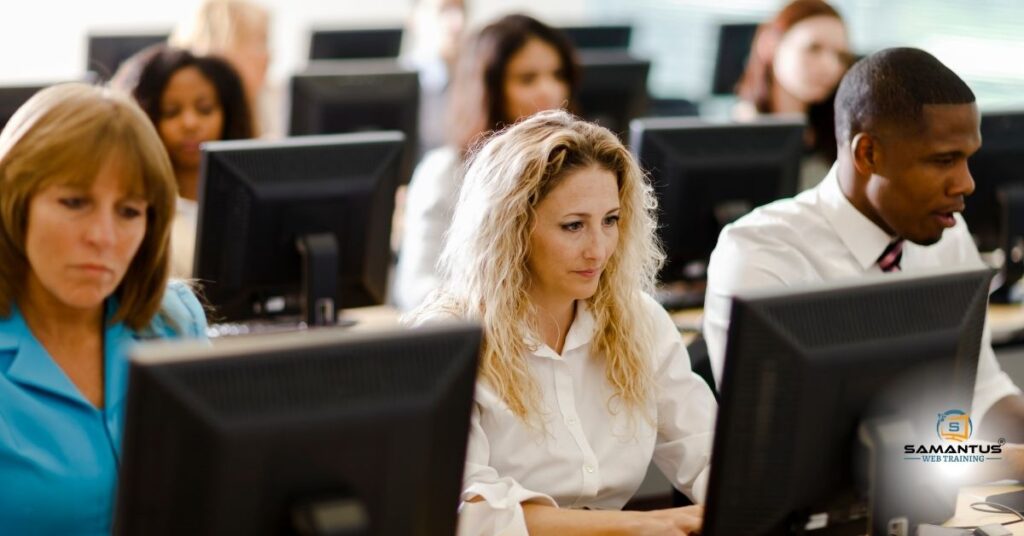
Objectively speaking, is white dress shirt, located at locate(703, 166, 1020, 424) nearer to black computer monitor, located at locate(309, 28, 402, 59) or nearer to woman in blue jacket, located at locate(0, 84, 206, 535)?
woman in blue jacket, located at locate(0, 84, 206, 535)

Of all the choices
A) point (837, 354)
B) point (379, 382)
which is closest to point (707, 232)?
point (837, 354)

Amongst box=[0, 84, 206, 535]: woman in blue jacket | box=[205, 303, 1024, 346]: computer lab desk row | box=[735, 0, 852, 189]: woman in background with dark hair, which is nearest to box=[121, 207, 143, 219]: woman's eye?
box=[0, 84, 206, 535]: woman in blue jacket

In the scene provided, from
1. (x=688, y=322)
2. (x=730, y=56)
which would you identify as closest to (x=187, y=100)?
(x=688, y=322)

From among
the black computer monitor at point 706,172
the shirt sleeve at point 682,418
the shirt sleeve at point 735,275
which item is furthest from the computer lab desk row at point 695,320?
the shirt sleeve at point 682,418

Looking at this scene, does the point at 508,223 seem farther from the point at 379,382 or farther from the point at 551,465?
the point at 379,382

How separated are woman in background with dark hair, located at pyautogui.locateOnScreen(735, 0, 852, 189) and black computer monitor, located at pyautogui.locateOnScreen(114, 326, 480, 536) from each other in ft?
9.53

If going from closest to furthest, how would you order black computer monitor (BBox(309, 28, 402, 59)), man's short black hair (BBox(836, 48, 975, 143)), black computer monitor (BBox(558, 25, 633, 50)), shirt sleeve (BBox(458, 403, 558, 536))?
shirt sleeve (BBox(458, 403, 558, 536)) < man's short black hair (BBox(836, 48, 975, 143)) < black computer monitor (BBox(309, 28, 402, 59)) < black computer monitor (BBox(558, 25, 633, 50))

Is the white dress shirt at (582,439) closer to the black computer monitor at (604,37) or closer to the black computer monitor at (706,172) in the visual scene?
the black computer monitor at (706,172)

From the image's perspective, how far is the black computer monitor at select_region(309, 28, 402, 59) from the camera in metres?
5.79

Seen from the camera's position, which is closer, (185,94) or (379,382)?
(379,382)

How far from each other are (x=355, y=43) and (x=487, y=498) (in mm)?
4283

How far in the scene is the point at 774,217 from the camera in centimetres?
249

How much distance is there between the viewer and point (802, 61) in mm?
4234

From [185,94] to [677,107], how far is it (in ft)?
10.8
